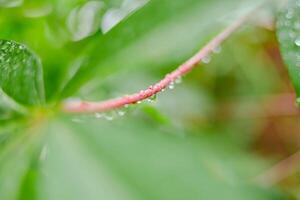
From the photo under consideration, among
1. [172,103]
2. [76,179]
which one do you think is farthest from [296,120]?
[76,179]

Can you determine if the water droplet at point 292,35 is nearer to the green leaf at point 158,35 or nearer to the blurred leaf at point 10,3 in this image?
the green leaf at point 158,35

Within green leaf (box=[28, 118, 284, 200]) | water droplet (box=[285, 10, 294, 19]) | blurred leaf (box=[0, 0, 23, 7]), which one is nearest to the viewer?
green leaf (box=[28, 118, 284, 200])

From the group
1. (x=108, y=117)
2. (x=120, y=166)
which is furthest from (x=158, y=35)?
(x=120, y=166)

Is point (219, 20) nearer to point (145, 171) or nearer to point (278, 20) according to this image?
point (278, 20)

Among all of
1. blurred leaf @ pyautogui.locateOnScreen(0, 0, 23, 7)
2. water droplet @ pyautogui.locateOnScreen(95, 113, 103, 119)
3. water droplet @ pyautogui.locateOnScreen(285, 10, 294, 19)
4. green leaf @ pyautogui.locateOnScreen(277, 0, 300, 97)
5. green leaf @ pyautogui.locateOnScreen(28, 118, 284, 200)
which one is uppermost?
blurred leaf @ pyautogui.locateOnScreen(0, 0, 23, 7)

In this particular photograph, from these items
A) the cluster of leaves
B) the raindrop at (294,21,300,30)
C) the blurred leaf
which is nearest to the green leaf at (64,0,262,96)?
the cluster of leaves

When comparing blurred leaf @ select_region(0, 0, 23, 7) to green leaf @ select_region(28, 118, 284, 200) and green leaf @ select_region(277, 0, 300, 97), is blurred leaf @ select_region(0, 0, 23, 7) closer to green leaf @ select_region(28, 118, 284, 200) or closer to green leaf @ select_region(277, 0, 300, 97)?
green leaf @ select_region(28, 118, 284, 200)

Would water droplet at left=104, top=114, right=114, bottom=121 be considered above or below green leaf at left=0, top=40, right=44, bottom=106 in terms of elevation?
above
